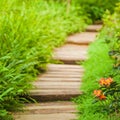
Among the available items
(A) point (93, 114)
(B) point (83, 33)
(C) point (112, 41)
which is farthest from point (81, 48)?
(A) point (93, 114)

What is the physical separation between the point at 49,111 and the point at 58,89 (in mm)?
703

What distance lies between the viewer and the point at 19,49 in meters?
5.61

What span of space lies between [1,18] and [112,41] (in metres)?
2.37

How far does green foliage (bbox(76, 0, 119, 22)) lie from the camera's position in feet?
43.4

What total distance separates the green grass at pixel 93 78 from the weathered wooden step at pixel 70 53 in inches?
7.2

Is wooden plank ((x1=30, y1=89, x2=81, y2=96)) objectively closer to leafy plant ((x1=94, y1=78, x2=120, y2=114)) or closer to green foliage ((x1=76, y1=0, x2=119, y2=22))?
leafy plant ((x1=94, y1=78, x2=120, y2=114))

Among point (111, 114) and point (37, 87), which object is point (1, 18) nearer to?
point (37, 87)

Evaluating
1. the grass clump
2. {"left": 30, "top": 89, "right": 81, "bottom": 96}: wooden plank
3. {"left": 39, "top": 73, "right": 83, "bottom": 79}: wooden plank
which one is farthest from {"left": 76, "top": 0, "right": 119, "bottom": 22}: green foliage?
{"left": 30, "top": 89, "right": 81, "bottom": 96}: wooden plank

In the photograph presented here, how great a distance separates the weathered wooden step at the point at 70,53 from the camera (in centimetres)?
734

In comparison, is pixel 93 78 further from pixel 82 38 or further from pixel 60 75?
pixel 82 38

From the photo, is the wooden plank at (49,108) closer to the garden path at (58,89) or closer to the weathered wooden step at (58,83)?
the garden path at (58,89)

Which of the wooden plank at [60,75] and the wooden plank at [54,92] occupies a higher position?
the wooden plank at [60,75]

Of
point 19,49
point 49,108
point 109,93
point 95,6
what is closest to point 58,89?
point 49,108

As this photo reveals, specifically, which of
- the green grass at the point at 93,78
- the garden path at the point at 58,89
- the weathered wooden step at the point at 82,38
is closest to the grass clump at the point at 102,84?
the green grass at the point at 93,78
